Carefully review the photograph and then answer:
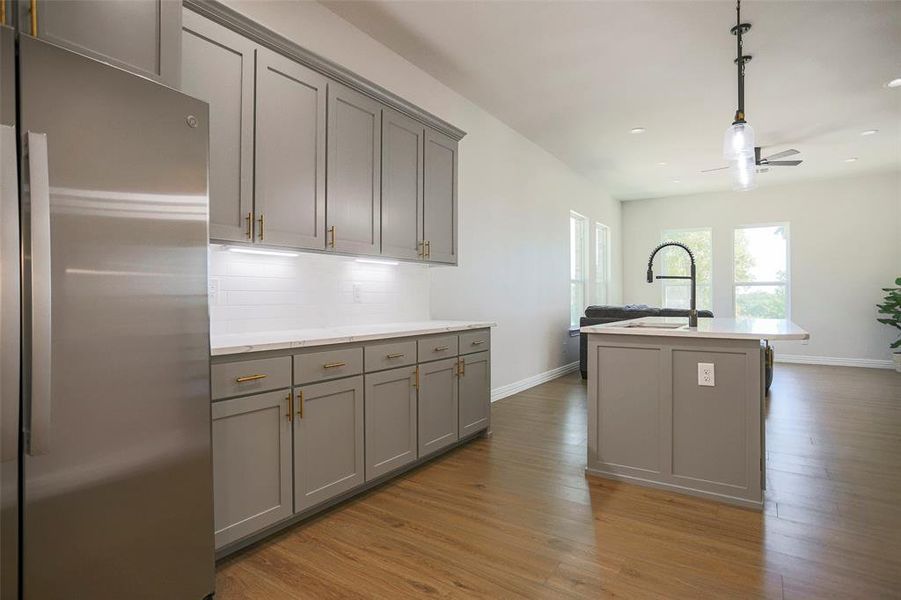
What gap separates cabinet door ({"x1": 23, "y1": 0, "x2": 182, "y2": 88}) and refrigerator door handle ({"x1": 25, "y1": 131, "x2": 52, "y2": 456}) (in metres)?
0.38

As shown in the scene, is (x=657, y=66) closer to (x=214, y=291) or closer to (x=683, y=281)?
(x=214, y=291)

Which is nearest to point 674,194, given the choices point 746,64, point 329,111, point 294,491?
point 746,64

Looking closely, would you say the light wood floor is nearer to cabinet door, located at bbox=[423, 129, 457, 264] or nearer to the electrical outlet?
the electrical outlet

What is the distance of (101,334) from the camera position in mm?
1460

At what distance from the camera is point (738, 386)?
2.63 m

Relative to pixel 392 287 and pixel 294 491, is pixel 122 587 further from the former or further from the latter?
pixel 392 287

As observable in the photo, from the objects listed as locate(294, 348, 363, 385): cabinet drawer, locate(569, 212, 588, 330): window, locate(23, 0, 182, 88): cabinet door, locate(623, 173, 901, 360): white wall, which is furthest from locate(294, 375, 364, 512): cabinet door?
locate(623, 173, 901, 360): white wall

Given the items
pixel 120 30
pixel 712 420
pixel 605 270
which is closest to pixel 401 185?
pixel 120 30

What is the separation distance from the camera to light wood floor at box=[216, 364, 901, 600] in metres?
1.90

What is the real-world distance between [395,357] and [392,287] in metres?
1.01

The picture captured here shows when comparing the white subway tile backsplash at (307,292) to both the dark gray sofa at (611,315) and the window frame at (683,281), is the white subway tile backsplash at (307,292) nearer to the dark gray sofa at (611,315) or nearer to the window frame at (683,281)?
the dark gray sofa at (611,315)

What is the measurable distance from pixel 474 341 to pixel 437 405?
Result: 0.64 meters

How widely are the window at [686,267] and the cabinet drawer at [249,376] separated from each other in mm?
8140

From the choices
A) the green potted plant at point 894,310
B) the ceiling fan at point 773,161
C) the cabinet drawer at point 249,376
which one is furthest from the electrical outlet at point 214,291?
the green potted plant at point 894,310
